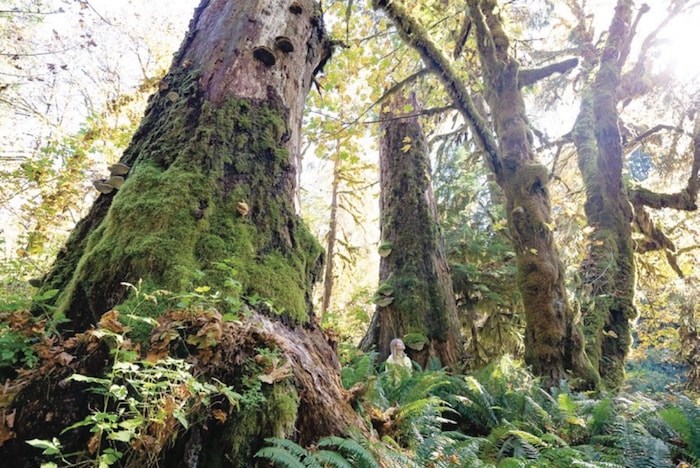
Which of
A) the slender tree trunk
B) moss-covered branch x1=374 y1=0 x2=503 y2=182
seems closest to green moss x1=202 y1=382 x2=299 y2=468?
the slender tree trunk

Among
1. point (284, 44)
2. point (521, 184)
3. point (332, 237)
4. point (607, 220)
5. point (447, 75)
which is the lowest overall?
point (521, 184)

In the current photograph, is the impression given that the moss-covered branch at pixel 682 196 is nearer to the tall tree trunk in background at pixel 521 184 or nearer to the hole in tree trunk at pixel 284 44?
the tall tree trunk in background at pixel 521 184

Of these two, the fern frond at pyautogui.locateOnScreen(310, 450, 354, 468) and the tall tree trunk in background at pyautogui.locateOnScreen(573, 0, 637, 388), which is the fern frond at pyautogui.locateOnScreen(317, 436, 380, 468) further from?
the tall tree trunk in background at pyautogui.locateOnScreen(573, 0, 637, 388)

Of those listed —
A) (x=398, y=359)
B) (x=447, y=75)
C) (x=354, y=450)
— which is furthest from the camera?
(x=447, y=75)

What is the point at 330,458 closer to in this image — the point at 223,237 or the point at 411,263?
the point at 223,237

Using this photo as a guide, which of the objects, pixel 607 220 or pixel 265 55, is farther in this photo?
pixel 607 220

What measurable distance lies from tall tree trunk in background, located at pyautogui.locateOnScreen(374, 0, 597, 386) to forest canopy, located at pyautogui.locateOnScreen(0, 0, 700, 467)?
38mm

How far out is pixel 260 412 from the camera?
1.69 m

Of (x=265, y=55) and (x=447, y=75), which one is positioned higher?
(x=447, y=75)

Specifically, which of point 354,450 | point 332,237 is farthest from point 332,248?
point 354,450

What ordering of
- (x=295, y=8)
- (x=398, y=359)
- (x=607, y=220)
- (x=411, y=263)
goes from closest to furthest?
1. (x=295, y=8)
2. (x=398, y=359)
3. (x=411, y=263)
4. (x=607, y=220)

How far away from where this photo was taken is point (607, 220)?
8.05m

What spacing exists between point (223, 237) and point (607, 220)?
26.6 ft

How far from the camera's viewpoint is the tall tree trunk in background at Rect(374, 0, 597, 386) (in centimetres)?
543
